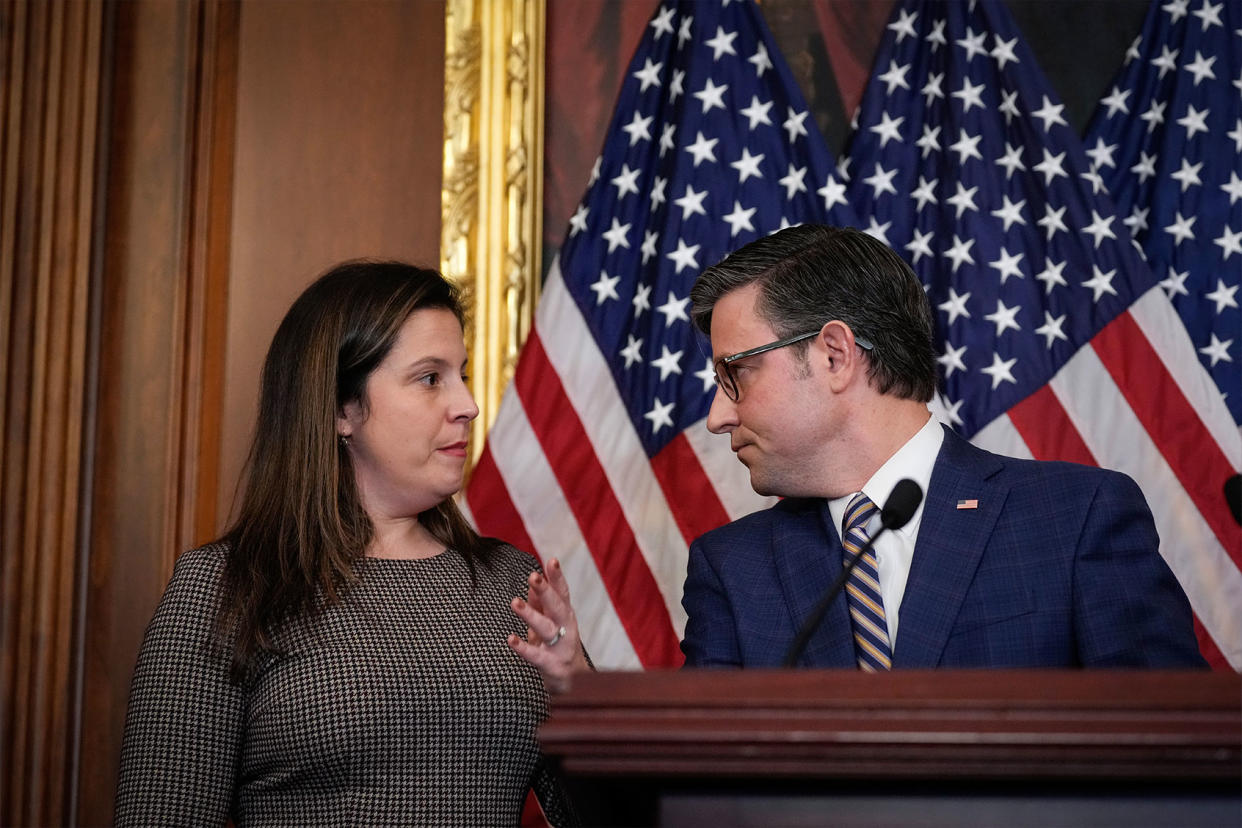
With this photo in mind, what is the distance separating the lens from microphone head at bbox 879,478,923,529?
183 cm

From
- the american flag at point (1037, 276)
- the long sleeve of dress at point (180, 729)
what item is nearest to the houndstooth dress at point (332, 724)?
the long sleeve of dress at point (180, 729)

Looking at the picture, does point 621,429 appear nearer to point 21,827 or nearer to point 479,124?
point 479,124

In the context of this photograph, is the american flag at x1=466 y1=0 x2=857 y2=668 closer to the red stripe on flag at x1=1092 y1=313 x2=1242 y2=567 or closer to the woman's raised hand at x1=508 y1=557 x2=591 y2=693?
the red stripe on flag at x1=1092 y1=313 x2=1242 y2=567

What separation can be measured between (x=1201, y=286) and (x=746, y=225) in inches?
44.7

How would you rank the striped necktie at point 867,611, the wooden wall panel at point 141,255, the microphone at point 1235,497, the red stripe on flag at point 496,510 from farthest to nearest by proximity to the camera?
the red stripe on flag at point 496,510, the wooden wall panel at point 141,255, the striped necktie at point 867,611, the microphone at point 1235,497

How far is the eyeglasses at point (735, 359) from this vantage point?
2311mm

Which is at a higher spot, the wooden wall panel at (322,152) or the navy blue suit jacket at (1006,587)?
the wooden wall panel at (322,152)

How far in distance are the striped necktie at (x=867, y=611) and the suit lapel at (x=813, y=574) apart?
2cm

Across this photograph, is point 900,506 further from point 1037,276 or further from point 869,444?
point 1037,276

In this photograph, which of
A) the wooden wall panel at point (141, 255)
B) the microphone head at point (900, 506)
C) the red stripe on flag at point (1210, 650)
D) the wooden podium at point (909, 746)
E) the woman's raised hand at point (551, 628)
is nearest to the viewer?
the wooden podium at point (909, 746)

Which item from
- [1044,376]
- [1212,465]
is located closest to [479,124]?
[1044,376]

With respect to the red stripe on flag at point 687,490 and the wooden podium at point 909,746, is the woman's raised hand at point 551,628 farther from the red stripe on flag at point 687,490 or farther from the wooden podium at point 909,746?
the red stripe on flag at point 687,490

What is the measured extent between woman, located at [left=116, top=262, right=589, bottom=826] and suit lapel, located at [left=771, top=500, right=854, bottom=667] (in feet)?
1.28

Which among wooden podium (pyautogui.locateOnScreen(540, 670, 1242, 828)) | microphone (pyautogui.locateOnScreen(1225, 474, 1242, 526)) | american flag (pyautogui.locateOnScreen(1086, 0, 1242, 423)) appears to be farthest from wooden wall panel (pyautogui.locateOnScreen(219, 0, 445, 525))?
wooden podium (pyautogui.locateOnScreen(540, 670, 1242, 828))
